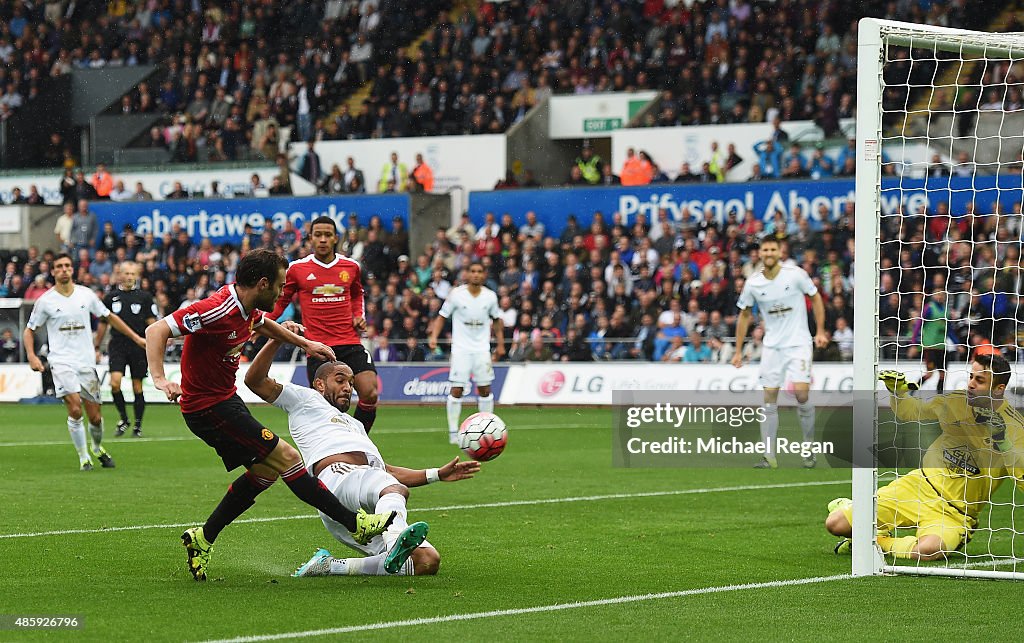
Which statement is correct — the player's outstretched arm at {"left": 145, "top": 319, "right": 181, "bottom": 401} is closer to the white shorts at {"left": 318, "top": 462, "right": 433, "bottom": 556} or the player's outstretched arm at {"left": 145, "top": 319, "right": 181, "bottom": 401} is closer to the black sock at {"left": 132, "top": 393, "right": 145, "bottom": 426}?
the white shorts at {"left": 318, "top": 462, "right": 433, "bottom": 556}

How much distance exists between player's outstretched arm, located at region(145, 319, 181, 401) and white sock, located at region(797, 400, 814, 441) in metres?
9.75

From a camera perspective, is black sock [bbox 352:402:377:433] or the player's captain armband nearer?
the player's captain armband

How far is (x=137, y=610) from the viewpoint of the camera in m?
6.92

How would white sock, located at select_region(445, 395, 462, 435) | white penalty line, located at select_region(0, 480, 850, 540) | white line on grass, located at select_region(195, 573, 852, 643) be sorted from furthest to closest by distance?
white sock, located at select_region(445, 395, 462, 435), white penalty line, located at select_region(0, 480, 850, 540), white line on grass, located at select_region(195, 573, 852, 643)

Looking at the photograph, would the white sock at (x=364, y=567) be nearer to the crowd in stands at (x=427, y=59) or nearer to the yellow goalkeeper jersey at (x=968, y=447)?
the yellow goalkeeper jersey at (x=968, y=447)

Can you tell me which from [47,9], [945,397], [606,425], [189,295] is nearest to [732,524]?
[945,397]

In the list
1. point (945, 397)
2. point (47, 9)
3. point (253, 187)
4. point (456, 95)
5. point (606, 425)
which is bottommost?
point (606, 425)

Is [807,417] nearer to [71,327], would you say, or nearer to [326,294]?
[326,294]

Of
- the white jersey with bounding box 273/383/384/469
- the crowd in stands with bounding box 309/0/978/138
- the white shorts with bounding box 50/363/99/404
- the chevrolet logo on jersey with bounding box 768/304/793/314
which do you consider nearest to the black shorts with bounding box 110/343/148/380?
the white shorts with bounding box 50/363/99/404

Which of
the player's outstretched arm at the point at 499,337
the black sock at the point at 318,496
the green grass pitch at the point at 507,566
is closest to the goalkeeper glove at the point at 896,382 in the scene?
the green grass pitch at the point at 507,566

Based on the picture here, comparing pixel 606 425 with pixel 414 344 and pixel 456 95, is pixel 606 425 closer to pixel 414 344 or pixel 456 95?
pixel 414 344

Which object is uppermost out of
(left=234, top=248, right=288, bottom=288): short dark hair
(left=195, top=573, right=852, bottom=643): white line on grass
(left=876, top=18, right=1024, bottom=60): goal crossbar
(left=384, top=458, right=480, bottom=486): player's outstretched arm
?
(left=876, top=18, right=1024, bottom=60): goal crossbar

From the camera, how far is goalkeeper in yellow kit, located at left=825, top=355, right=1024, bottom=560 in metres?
8.52

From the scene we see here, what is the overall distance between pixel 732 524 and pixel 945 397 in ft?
6.73
